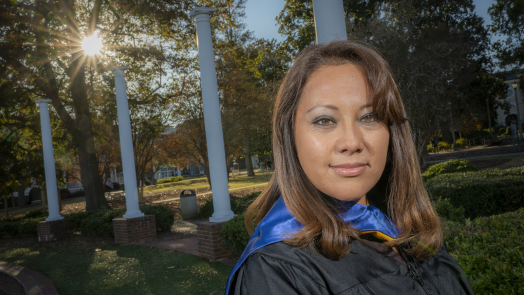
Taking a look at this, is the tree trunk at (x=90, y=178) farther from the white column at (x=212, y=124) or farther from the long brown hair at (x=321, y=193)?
the long brown hair at (x=321, y=193)

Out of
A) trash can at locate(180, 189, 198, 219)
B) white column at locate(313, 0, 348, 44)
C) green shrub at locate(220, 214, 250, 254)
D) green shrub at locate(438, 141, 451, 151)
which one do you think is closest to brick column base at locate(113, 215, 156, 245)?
trash can at locate(180, 189, 198, 219)

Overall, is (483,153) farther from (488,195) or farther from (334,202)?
(334,202)

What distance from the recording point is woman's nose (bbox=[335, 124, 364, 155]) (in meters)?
1.22

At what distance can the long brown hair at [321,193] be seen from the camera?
1173 millimetres

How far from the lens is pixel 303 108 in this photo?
129 centimetres

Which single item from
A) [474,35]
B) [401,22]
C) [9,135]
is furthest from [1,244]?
[474,35]

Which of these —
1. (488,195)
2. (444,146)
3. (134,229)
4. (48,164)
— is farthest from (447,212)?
(444,146)

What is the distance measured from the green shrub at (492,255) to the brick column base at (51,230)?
511 inches

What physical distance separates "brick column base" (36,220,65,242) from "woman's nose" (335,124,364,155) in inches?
543

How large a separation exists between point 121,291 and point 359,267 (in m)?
5.49

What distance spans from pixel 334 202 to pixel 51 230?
13.7m

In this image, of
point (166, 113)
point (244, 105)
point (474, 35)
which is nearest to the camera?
point (166, 113)

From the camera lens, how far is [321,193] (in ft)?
4.32

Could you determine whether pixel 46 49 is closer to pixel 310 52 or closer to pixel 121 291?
pixel 121 291
